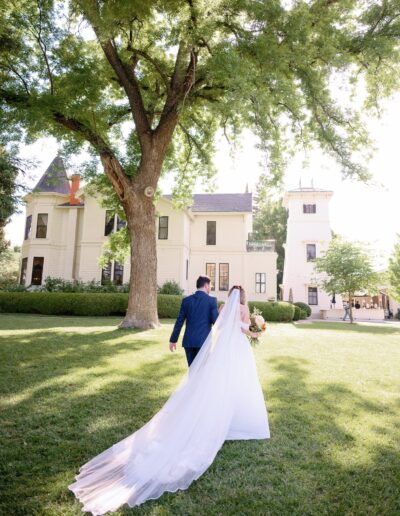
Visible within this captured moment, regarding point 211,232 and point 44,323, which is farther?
point 211,232

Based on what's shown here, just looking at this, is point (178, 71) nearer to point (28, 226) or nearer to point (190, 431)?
point (190, 431)

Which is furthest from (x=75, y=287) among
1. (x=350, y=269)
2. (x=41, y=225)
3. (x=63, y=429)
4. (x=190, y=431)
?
(x=190, y=431)

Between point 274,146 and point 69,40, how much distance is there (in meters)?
9.55

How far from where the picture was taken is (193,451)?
3900mm

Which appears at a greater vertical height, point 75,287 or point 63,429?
point 75,287

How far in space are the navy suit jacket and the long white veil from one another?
26 cm

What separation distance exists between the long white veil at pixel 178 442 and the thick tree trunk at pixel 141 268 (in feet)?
32.4

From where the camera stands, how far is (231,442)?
4.50 metres

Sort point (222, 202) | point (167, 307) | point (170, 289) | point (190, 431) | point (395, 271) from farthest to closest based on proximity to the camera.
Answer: point (222, 202)
point (395, 271)
point (170, 289)
point (167, 307)
point (190, 431)

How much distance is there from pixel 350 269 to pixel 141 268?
16816 mm

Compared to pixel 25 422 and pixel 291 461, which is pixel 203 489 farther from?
pixel 25 422

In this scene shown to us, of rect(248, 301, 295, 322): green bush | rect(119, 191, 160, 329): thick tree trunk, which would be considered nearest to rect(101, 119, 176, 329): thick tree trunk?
rect(119, 191, 160, 329): thick tree trunk

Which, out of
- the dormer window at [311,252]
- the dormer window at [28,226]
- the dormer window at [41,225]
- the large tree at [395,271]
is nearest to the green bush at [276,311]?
the large tree at [395,271]

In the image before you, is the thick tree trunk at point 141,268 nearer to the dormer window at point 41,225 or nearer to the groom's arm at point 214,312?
the groom's arm at point 214,312
